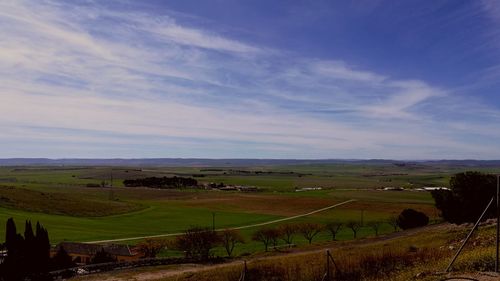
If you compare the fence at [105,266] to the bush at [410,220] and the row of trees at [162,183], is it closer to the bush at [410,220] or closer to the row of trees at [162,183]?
the bush at [410,220]

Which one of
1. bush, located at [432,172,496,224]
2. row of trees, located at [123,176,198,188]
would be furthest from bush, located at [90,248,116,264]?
row of trees, located at [123,176,198,188]

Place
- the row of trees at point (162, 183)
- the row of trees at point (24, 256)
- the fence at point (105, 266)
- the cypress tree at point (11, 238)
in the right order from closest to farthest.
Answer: the row of trees at point (24, 256)
the cypress tree at point (11, 238)
the fence at point (105, 266)
the row of trees at point (162, 183)

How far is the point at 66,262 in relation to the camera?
38688mm

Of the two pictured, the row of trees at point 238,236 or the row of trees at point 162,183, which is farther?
the row of trees at point 162,183

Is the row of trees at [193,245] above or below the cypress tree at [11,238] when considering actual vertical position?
below

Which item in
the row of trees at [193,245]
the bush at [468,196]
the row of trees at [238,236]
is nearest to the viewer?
the row of trees at [193,245]

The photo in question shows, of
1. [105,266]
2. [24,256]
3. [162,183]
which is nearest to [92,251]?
[105,266]

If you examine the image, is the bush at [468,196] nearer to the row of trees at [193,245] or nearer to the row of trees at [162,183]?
the row of trees at [193,245]

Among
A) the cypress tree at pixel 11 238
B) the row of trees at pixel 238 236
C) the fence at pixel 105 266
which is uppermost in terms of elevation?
the cypress tree at pixel 11 238

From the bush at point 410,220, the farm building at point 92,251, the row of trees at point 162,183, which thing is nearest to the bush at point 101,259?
the farm building at point 92,251

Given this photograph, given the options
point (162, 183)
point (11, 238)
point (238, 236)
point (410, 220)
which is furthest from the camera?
point (162, 183)

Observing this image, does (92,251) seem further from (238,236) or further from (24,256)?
(238,236)

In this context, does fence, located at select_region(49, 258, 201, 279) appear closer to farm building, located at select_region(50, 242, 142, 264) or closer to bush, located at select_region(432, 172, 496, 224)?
farm building, located at select_region(50, 242, 142, 264)

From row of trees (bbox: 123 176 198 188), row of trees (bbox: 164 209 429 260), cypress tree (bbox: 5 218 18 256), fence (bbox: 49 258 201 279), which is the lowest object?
row of trees (bbox: 164 209 429 260)
